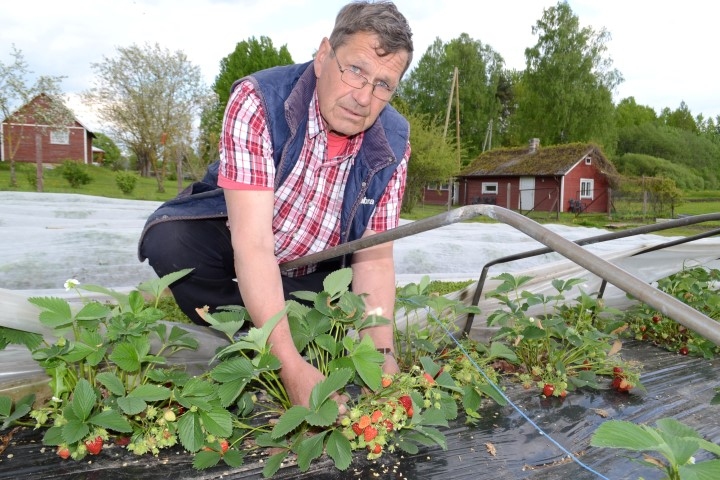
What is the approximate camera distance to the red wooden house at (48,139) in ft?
49.4

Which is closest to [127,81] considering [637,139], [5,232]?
[5,232]

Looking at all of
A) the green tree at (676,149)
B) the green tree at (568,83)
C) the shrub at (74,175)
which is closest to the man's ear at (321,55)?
the shrub at (74,175)

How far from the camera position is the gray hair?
1.31 metres

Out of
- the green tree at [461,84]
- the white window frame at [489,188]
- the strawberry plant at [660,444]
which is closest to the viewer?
the strawberry plant at [660,444]

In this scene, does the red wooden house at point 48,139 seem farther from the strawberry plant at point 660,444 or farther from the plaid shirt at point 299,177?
the strawberry plant at point 660,444

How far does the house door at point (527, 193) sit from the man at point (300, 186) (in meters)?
20.9

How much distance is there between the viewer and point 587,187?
21.6 m

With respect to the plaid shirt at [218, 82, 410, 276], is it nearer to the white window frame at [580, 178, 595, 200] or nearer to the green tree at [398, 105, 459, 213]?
the green tree at [398, 105, 459, 213]

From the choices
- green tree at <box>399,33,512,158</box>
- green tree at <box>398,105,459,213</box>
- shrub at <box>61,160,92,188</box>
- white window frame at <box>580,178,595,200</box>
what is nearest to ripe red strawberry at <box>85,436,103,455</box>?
shrub at <box>61,160,92,188</box>

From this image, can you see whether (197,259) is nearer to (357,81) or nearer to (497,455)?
(357,81)

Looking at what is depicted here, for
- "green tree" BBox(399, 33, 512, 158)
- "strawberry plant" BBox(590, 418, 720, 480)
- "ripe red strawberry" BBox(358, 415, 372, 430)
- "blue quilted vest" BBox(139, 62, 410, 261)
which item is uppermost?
"green tree" BBox(399, 33, 512, 158)

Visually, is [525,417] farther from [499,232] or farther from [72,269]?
[499,232]

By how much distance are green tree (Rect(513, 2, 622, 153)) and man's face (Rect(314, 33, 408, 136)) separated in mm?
27743

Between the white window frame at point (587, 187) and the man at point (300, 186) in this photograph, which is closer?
the man at point (300, 186)
